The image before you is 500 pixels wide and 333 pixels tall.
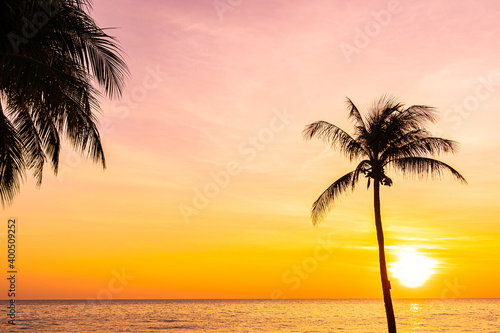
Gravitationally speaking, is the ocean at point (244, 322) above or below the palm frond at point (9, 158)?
below

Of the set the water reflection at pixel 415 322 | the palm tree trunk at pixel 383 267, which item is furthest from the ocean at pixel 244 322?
the palm tree trunk at pixel 383 267

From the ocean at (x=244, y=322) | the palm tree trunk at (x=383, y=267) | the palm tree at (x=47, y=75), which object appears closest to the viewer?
the palm tree at (x=47, y=75)

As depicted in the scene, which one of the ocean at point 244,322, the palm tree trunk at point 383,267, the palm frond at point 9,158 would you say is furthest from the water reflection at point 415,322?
the palm frond at point 9,158

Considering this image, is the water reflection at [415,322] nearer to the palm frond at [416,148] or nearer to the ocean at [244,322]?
the ocean at [244,322]

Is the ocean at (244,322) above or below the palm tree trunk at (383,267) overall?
below

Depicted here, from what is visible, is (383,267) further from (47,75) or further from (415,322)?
(415,322)

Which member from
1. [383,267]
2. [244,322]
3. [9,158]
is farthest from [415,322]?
[9,158]

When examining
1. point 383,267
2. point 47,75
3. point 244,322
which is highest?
point 47,75

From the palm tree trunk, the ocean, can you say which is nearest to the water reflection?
the ocean

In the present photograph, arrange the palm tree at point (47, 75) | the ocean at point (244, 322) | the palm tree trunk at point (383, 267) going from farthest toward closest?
1. the ocean at point (244, 322)
2. the palm tree trunk at point (383, 267)
3. the palm tree at point (47, 75)

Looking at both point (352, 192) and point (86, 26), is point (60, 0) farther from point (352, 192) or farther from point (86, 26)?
point (352, 192)

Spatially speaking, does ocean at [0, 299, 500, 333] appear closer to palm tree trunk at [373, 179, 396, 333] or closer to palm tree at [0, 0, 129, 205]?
palm tree trunk at [373, 179, 396, 333]

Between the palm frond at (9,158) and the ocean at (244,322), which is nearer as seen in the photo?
the palm frond at (9,158)

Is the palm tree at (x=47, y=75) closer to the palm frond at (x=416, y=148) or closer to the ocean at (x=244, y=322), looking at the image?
the palm frond at (x=416, y=148)
